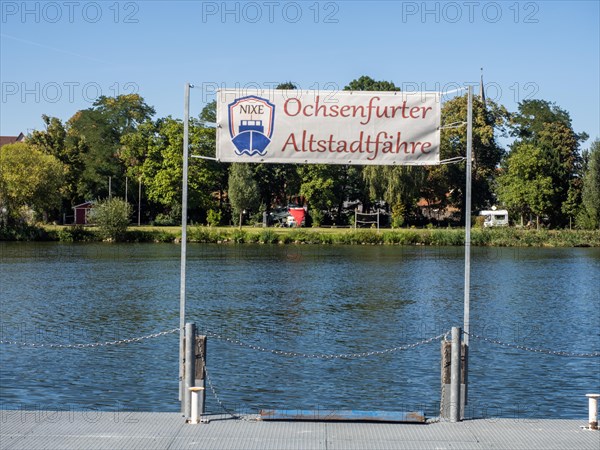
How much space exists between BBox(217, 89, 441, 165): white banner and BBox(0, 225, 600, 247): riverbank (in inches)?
2999

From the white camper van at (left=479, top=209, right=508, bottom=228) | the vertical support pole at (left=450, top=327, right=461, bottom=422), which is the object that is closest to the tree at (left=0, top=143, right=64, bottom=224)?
the white camper van at (left=479, top=209, right=508, bottom=228)

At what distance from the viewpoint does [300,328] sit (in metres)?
31.5

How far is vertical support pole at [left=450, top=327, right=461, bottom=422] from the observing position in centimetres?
1091

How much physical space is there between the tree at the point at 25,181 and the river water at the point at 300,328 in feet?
73.2

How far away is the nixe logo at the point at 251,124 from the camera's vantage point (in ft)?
38.7

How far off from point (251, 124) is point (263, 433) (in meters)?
4.20

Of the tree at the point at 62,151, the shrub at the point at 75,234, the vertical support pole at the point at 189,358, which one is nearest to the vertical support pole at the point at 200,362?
the vertical support pole at the point at 189,358

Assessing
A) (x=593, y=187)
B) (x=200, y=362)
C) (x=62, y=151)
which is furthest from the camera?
(x=62, y=151)

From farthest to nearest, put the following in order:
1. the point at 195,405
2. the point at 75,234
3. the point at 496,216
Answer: the point at 496,216 → the point at 75,234 → the point at 195,405

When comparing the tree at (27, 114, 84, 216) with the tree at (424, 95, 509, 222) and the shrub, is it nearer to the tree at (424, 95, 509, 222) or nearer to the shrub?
the shrub

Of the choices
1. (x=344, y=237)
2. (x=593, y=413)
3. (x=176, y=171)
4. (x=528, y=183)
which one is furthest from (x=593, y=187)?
(x=593, y=413)

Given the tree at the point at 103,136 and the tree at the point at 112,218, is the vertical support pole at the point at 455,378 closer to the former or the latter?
the tree at the point at 112,218

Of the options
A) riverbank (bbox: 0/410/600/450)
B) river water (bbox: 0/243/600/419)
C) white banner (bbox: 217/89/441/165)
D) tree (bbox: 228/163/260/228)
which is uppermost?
tree (bbox: 228/163/260/228)

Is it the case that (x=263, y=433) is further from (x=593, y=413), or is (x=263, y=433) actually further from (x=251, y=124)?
(x=251, y=124)
